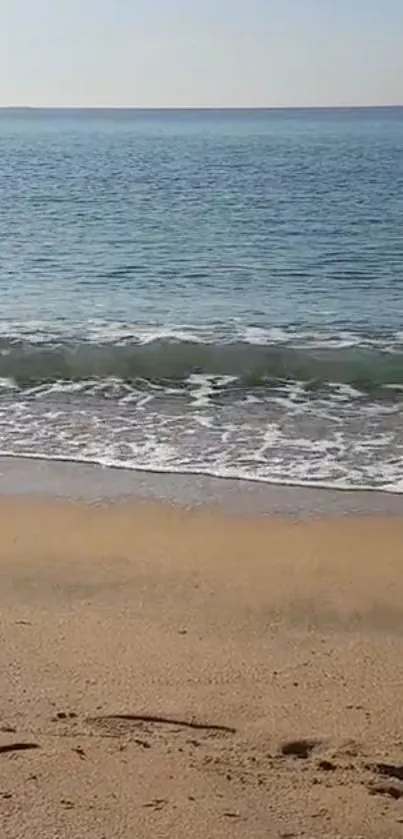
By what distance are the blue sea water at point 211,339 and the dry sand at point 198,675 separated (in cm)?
141

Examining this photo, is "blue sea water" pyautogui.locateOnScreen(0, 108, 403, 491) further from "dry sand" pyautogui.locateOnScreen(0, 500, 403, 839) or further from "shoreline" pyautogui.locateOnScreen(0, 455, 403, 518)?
"dry sand" pyautogui.locateOnScreen(0, 500, 403, 839)

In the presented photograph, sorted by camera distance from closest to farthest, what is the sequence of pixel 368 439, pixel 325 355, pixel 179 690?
pixel 179 690, pixel 368 439, pixel 325 355

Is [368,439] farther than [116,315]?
No

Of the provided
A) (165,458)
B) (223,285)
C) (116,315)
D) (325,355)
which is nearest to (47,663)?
(165,458)

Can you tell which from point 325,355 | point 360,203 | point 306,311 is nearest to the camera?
point 325,355

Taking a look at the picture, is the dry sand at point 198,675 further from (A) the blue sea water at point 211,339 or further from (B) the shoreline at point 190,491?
(A) the blue sea water at point 211,339

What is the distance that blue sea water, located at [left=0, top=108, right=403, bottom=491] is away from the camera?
8805mm

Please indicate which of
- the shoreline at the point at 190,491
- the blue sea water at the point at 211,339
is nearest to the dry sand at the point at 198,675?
the shoreline at the point at 190,491

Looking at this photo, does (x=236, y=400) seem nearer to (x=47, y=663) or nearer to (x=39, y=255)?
(x=47, y=663)

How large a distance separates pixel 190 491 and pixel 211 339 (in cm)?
625

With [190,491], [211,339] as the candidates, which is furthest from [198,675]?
[211,339]

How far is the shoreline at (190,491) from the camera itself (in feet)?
23.8

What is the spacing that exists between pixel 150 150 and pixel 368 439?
77275mm

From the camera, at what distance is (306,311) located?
15.9m
